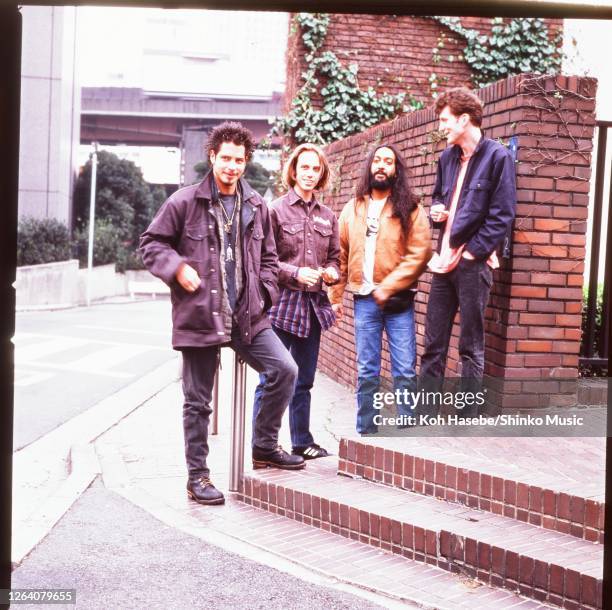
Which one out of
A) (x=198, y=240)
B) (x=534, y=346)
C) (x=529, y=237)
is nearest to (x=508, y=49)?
(x=529, y=237)

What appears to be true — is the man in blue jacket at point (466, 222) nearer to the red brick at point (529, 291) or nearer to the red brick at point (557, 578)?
the red brick at point (529, 291)

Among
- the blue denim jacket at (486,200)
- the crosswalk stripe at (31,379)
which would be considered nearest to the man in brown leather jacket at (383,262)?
the blue denim jacket at (486,200)

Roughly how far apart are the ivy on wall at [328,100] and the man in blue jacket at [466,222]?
6068mm

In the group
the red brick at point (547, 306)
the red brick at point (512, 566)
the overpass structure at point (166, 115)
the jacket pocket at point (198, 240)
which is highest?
the overpass structure at point (166, 115)

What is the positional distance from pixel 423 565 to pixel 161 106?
27.6m

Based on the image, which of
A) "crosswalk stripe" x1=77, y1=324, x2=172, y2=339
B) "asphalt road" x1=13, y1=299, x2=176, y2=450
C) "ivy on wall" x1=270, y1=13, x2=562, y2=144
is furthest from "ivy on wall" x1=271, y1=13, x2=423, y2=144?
"crosswalk stripe" x1=77, y1=324, x2=172, y2=339

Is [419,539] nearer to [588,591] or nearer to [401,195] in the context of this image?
[588,591]

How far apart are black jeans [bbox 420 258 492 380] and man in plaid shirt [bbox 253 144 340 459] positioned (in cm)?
69

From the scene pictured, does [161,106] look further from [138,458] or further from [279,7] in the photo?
[279,7]

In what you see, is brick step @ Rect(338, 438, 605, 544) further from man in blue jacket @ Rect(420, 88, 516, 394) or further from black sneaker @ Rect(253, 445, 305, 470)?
man in blue jacket @ Rect(420, 88, 516, 394)

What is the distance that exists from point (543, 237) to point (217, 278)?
2347mm

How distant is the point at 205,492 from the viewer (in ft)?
16.4

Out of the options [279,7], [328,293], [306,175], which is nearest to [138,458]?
[328,293]

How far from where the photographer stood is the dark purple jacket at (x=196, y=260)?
15.0ft
